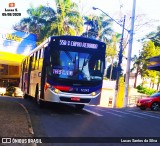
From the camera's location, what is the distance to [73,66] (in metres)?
A: 15.0

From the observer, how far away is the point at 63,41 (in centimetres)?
1530

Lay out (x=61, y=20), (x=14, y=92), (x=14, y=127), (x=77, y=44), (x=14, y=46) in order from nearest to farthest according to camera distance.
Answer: (x=14, y=127) → (x=77, y=44) → (x=14, y=92) → (x=14, y=46) → (x=61, y=20)

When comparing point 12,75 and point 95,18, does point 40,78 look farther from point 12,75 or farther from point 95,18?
point 95,18

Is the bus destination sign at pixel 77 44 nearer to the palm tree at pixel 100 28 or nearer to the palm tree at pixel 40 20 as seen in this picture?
the palm tree at pixel 40 20

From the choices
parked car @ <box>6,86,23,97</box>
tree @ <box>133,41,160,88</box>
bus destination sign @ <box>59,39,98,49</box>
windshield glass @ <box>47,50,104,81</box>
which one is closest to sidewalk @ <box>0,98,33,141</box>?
windshield glass @ <box>47,50,104,81</box>

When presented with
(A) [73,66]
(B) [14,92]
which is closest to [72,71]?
(A) [73,66]

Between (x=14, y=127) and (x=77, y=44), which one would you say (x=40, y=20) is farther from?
(x=14, y=127)

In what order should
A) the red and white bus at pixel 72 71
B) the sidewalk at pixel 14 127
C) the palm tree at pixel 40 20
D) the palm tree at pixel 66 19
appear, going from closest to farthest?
1. the sidewalk at pixel 14 127
2. the red and white bus at pixel 72 71
3. the palm tree at pixel 66 19
4. the palm tree at pixel 40 20

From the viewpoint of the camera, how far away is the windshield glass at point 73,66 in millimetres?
14922

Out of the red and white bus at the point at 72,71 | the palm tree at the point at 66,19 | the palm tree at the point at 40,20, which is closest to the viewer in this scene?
the red and white bus at the point at 72,71

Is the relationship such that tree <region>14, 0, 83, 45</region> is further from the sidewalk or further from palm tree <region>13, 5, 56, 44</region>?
the sidewalk

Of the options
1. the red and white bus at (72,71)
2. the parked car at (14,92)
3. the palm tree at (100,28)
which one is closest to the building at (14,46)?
the parked car at (14,92)

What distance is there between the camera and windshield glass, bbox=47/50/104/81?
587 inches

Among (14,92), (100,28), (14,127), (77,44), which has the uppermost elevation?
(100,28)
